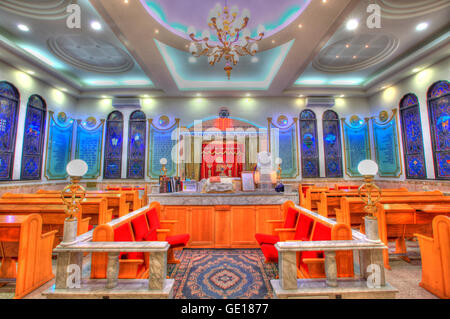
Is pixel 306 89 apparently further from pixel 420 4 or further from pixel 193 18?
pixel 193 18

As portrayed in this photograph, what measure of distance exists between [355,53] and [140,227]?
24.3 ft

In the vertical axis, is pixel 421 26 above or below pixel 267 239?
above

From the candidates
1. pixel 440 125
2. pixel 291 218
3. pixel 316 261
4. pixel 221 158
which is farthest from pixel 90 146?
pixel 440 125

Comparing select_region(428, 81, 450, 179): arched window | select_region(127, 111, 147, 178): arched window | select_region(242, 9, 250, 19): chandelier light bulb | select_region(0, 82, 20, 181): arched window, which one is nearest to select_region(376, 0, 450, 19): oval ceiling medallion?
select_region(428, 81, 450, 179): arched window

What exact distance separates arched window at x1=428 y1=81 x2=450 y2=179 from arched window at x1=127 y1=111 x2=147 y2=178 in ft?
32.1

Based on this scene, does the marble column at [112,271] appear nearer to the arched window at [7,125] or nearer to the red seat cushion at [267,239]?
the red seat cushion at [267,239]

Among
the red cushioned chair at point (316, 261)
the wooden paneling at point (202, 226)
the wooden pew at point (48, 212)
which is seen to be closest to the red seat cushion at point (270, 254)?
the red cushioned chair at point (316, 261)

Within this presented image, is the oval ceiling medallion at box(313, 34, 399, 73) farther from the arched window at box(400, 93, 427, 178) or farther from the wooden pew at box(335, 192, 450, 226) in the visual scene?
the wooden pew at box(335, 192, 450, 226)

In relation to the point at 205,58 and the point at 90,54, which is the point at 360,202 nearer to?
the point at 205,58

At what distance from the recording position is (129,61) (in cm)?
627

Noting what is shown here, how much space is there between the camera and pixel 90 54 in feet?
19.4
